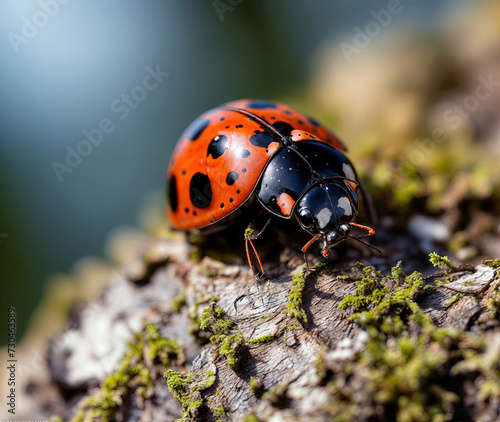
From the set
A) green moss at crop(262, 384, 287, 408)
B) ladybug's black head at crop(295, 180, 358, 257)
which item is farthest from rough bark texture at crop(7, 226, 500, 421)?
ladybug's black head at crop(295, 180, 358, 257)

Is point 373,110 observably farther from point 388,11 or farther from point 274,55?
point 274,55

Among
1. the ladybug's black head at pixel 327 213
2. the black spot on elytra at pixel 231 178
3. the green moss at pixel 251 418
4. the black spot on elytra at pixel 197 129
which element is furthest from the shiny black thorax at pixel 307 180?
the green moss at pixel 251 418

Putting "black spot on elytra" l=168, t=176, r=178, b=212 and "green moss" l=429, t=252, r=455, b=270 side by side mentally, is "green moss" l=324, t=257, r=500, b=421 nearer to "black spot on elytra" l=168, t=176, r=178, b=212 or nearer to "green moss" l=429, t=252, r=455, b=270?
"green moss" l=429, t=252, r=455, b=270

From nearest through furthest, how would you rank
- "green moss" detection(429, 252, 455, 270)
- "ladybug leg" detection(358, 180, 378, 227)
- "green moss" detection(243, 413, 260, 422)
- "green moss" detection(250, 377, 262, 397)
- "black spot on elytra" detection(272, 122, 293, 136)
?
"green moss" detection(243, 413, 260, 422) < "green moss" detection(250, 377, 262, 397) < "green moss" detection(429, 252, 455, 270) < "black spot on elytra" detection(272, 122, 293, 136) < "ladybug leg" detection(358, 180, 378, 227)

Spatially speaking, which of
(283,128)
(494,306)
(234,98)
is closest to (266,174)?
(283,128)

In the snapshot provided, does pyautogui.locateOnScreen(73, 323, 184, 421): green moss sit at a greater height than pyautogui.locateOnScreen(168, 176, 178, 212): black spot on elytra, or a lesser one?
lesser

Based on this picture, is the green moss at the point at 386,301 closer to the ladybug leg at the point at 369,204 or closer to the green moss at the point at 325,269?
the green moss at the point at 325,269

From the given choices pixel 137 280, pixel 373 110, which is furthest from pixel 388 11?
pixel 137 280
